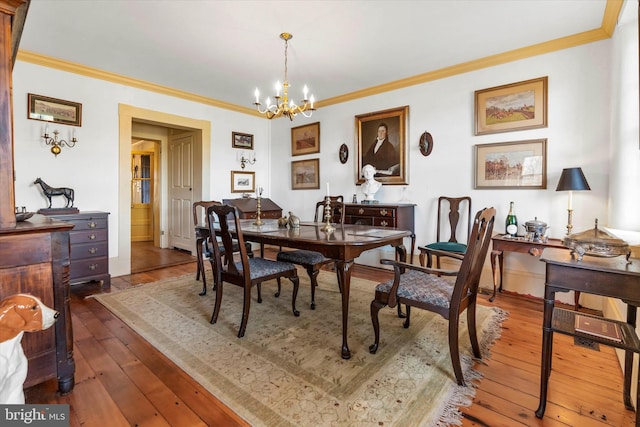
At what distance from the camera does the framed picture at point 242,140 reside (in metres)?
5.47

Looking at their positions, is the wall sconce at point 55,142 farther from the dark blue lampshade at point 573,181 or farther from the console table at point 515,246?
the dark blue lampshade at point 573,181

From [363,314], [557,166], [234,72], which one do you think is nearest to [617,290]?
[363,314]

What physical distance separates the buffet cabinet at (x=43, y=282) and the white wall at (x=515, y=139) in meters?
3.71

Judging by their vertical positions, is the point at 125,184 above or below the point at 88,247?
above

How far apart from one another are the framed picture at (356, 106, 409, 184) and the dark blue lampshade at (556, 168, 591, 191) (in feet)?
5.84

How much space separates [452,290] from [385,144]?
9.56 feet

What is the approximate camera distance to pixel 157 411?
1.51 meters

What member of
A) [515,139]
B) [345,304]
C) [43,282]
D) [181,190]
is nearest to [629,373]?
[345,304]

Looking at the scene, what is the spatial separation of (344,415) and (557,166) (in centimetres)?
324

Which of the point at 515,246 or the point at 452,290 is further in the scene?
the point at 515,246

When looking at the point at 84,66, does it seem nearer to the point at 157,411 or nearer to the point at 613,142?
the point at 157,411

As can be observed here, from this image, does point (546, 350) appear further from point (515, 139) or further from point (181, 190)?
point (181, 190)

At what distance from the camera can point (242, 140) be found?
5598 mm

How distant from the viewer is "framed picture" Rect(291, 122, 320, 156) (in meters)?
5.24
